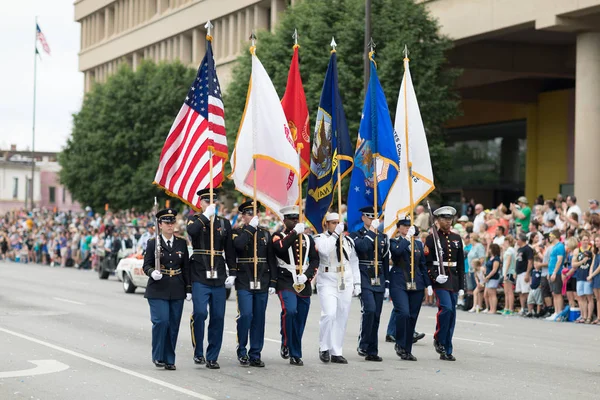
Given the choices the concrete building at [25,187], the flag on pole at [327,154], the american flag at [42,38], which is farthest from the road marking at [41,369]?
the concrete building at [25,187]

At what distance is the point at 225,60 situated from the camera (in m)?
56.4

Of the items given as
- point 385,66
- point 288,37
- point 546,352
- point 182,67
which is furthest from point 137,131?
point 546,352

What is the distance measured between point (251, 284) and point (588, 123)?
70.3ft

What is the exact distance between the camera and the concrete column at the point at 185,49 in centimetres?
6184

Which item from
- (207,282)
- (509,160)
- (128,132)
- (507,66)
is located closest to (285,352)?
(207,282)

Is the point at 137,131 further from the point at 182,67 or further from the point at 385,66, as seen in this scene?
the point at 385,66

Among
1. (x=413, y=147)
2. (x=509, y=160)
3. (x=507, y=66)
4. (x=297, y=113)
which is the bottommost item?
(x=413, y=147)

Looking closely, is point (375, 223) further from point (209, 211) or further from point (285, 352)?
point (209, 211)

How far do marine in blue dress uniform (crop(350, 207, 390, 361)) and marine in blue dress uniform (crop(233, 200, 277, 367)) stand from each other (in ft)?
4.36

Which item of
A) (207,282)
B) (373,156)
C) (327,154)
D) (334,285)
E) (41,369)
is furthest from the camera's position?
(373,156)

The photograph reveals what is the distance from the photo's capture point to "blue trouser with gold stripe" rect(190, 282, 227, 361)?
13070 mm

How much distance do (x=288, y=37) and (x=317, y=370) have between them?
87.6 feet

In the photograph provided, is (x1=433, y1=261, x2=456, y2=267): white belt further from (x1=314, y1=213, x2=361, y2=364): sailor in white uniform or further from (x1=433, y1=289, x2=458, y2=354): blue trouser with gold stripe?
(x1=314, y1=213, x2=361, y2=364): sailor in white uniform

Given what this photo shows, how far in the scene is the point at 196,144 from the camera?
14.1 meters
